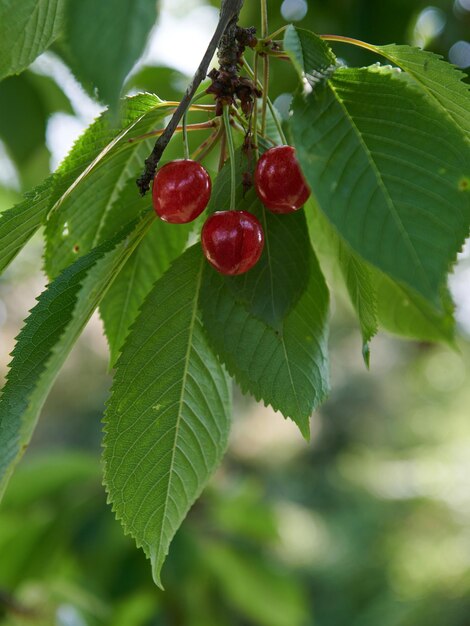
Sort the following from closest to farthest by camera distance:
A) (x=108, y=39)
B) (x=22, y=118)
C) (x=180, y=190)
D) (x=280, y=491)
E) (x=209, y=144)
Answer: (x=108, y=39), (x=180, y=190), (x=209, y=144), (x=22, y=118), (x=280, y=491)

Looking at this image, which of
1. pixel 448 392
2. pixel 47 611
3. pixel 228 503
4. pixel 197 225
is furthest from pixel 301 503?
pixel 197 225

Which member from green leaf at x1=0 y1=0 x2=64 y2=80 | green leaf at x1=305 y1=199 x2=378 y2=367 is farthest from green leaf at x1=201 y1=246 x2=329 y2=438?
green leaf at x1=0 y1=0 x2=64 y2=80

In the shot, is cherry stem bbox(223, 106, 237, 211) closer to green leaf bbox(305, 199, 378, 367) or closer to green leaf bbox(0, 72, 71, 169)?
green leaf bbox(305, 199, 378, 367)

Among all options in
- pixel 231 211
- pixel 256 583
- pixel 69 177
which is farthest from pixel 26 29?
pixel 256 583

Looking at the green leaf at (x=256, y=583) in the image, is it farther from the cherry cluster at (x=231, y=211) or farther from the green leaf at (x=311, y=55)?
the green leaf at (x=311, y=55)

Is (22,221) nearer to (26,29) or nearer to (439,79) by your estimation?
(26,29)

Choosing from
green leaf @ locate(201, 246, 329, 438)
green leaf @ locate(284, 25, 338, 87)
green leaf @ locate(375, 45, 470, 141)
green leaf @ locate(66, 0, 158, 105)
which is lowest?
green leaf @ locate(201, 246, 329, 438)

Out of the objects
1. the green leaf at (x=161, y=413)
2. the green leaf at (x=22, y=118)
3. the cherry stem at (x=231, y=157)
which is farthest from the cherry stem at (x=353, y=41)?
the green leaf at (x=22, y=118)
